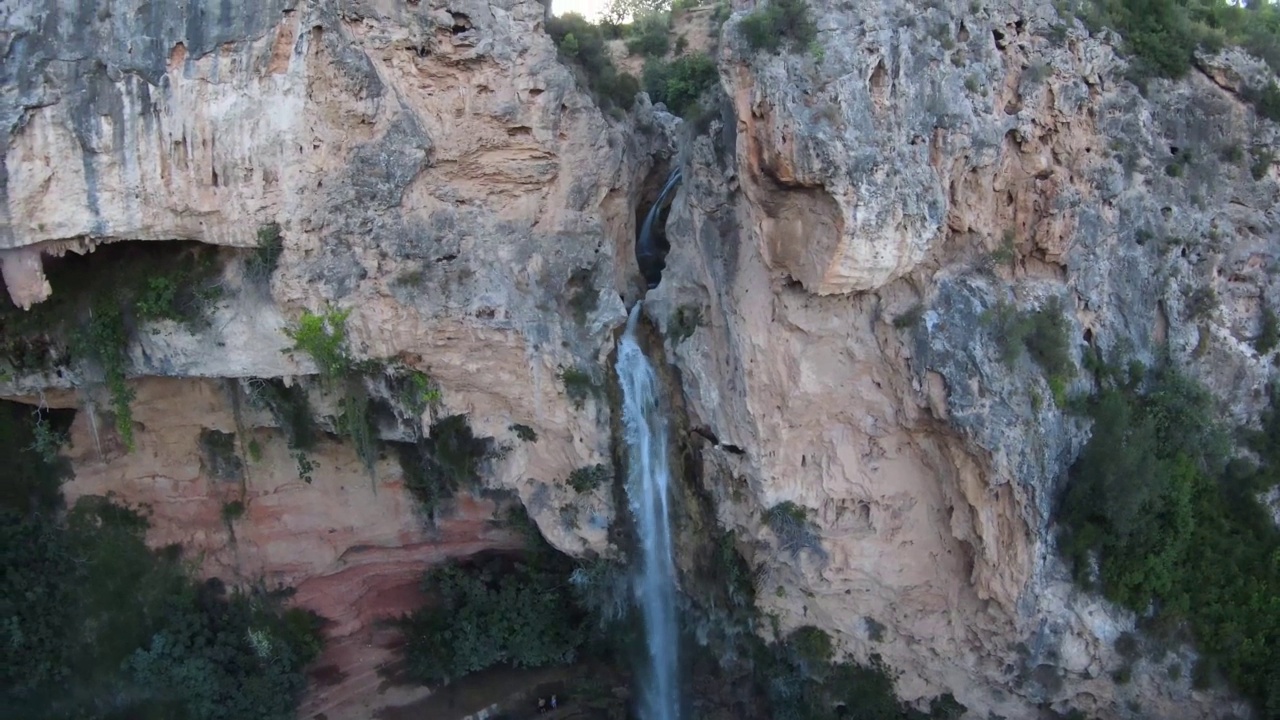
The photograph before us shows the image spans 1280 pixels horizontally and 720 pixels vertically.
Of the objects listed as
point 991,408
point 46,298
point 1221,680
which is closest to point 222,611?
point 46,298

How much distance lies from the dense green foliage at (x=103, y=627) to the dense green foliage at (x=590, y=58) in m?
10.9

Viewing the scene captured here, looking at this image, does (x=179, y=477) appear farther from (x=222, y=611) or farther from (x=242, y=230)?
(x=242, y=230)

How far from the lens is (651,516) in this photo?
1558cm

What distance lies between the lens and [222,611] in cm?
1581

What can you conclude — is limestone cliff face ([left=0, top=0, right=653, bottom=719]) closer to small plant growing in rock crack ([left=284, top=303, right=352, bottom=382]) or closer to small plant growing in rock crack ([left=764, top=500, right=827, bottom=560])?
small plant growing in rock crack ([left=284, top=303, right=352, bottom=382])

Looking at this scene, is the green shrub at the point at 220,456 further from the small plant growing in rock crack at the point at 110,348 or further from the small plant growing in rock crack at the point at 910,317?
the small plant growing in rock crack at the point at 910,317

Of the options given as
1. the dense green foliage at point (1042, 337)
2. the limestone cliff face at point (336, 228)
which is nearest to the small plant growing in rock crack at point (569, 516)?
the limestone cliff face at point (336, 228)

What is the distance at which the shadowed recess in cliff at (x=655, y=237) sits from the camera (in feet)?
57.6

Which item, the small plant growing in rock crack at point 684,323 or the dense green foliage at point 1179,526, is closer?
the dense green foliage at point 1179,526

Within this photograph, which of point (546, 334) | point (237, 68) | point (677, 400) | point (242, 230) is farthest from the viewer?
point (677, 400)

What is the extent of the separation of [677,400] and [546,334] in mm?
2740

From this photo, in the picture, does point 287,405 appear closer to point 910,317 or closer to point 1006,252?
point 910,317

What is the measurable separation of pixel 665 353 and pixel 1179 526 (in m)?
8.48

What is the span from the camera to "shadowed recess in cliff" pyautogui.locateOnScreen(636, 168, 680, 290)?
57.6 ft
